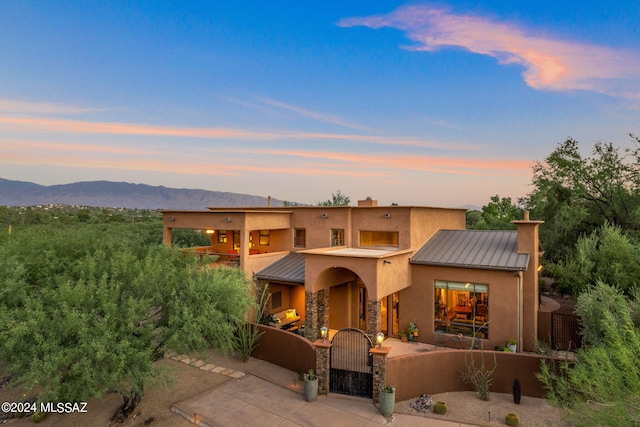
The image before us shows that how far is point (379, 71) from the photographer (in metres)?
28.2

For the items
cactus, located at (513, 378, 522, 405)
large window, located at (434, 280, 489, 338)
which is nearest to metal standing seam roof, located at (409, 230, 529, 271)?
large window, located at (434, 280, 489, 338)

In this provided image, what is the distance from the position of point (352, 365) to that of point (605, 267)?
45.6ft

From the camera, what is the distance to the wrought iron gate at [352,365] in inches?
473

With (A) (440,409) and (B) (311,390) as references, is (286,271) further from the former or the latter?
(A) (440,409)

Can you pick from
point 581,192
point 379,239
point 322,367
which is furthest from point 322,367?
point 581,192

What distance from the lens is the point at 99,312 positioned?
31.9 feet

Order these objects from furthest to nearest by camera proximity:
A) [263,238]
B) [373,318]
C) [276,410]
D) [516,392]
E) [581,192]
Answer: [581,192] < [263,238] < [373,318] < [516,392] < [276,410]

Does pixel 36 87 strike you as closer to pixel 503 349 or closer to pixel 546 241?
pixel 503 349

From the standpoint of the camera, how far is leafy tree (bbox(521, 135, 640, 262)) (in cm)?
2533

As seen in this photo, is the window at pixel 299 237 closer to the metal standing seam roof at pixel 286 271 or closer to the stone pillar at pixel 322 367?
the metal standing seam roof at pixel 286 271

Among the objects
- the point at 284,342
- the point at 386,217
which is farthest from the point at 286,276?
the point at 386,217

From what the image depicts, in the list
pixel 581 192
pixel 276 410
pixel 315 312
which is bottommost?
pixel 276 410

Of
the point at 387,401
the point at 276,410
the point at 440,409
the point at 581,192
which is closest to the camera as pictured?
the point at 387,401

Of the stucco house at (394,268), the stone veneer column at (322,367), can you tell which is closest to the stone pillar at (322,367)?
the stone veneer column at (322,367)
